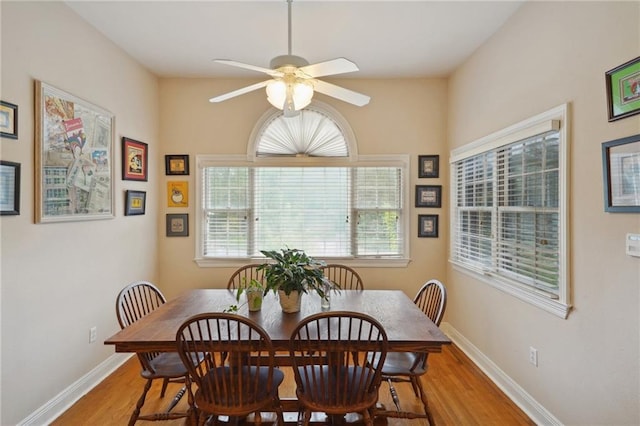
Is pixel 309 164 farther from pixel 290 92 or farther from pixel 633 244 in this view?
pixel 633 244

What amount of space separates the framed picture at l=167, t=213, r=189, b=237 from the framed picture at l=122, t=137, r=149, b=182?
1.72 feet

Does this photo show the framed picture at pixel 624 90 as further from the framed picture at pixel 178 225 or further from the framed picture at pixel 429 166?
the framed picture at pixel 178 225

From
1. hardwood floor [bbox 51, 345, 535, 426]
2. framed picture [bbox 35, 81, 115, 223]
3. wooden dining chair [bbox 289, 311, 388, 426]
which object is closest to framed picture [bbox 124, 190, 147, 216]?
framed picture [bbox 35, 81, 115, 223]

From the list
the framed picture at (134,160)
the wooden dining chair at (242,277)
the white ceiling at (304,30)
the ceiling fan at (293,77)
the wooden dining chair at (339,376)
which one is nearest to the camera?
the wooden dining chair at (339,376)

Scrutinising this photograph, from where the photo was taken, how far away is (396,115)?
3.64m

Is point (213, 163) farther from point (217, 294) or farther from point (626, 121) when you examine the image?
point (626, 121)

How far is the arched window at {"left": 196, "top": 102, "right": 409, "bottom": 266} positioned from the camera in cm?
365

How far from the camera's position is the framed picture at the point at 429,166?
11.9ft

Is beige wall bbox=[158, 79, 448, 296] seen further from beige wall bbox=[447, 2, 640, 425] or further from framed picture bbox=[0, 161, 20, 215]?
framed picture bbox=[0, 161, 20, 215]

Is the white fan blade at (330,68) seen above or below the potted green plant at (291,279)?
above

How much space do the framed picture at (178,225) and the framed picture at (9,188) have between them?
168 centimetres

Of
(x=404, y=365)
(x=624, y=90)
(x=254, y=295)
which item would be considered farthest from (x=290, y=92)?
(x=404, y=365)

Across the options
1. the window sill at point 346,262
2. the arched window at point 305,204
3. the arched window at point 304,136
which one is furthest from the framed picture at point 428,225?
the arched window at point 304,136

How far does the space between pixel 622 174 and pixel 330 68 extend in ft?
5.31
